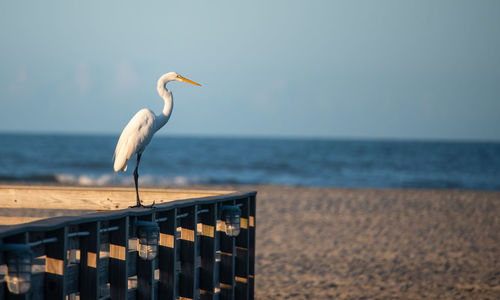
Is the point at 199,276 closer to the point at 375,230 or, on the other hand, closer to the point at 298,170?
the point at 375,230

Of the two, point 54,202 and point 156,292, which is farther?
point 54,202

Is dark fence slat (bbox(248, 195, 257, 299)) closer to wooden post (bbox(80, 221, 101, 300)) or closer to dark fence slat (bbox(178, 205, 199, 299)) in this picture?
dark fence slat (bbox(178, 205, 199, 299))

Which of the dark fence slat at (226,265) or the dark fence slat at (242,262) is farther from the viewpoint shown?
the dark fence slat at (242,262)

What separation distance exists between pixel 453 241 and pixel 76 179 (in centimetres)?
2004

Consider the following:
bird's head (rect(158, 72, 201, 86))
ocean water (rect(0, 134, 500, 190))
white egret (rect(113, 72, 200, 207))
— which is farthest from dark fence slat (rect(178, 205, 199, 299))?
ocean water (rect(0, 134, 500, 190))

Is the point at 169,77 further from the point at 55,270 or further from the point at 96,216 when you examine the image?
the point at 55,270

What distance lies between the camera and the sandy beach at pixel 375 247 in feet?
23.2

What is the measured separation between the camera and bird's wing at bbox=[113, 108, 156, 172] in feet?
14.1

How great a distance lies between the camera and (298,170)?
112 feet

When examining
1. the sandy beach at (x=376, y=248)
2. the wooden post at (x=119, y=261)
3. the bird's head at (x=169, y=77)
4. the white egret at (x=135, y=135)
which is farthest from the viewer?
the sandy beach at (x=376, y=248)

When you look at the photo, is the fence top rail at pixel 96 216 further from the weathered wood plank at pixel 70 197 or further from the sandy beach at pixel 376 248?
the sandy beach at pixel 376 248

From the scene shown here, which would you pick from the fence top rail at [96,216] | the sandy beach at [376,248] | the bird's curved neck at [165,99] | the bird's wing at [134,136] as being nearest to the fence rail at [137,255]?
the fence top rail at [96,216]

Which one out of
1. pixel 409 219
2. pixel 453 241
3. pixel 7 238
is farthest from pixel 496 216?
pixel 7 238

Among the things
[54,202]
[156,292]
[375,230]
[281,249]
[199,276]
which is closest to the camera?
[156,292]
